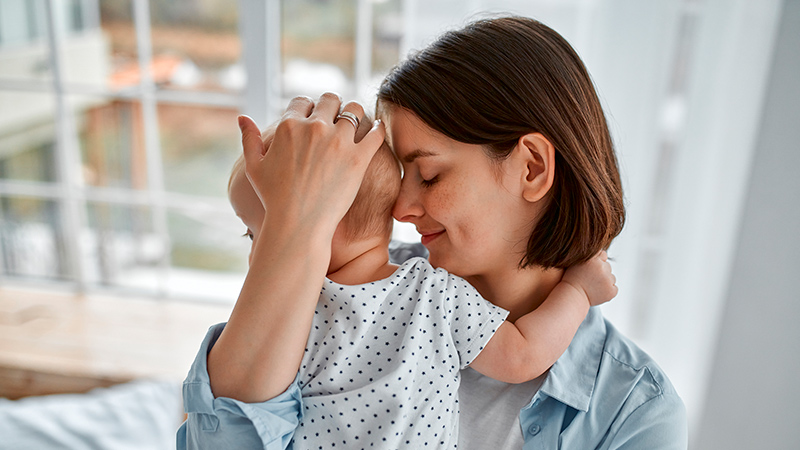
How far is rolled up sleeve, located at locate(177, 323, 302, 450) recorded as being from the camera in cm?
76

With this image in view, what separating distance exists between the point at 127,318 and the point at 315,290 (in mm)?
2278

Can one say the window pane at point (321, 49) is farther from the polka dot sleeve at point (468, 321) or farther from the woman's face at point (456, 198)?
the polka dot sleeve at point (468, 321)

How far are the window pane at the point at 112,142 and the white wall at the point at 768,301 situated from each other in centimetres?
268

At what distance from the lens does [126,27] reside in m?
2.97

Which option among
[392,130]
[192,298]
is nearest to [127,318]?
[192,298]

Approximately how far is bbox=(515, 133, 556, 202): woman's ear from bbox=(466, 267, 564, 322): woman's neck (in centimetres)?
16

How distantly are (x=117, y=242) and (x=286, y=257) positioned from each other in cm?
265

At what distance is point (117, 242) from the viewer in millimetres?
3045

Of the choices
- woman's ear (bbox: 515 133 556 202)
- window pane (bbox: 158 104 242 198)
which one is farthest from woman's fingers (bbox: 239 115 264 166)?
window pane (bbox: 158 104 242 198)

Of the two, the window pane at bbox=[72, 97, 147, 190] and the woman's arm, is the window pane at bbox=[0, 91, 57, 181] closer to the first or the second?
the window pane at bbox=[72, 97, 147, 190]

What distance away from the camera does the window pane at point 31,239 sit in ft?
9.66

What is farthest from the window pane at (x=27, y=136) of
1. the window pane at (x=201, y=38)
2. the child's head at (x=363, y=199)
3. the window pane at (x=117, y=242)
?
the child's head at (x=363, y=199)

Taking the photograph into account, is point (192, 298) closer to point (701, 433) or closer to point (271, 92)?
point (271, 92)

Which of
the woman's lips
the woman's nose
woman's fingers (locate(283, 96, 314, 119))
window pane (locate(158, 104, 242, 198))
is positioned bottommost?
window pane (locate(158, 104, 242, 198))
